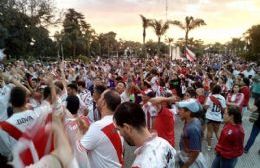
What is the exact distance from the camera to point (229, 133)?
6086 mm

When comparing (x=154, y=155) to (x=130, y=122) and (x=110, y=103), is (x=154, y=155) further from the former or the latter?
(x=110, y=103)

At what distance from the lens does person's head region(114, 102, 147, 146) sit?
306 cm

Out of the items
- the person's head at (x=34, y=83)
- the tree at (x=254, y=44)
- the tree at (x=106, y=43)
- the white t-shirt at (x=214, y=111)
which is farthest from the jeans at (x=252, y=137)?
the tree at (x=106, y=43)

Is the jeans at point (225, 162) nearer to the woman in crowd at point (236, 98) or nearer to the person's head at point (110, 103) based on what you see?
the person's head at point (110, 103)

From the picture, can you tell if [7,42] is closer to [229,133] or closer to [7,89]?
[7,89]

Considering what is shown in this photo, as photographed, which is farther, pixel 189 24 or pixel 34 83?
pixel 189 24

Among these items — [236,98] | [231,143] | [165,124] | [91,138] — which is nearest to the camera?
[91,138]

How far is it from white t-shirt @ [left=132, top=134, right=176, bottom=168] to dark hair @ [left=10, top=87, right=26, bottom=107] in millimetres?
2831

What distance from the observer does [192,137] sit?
5.16m

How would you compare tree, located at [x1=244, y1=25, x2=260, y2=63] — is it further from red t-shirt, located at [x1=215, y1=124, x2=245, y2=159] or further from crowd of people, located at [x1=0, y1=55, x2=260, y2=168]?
red t-shirt, located at [x1=215, y1=124, x2=245, y2=159]

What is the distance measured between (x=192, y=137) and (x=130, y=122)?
230 centimetres

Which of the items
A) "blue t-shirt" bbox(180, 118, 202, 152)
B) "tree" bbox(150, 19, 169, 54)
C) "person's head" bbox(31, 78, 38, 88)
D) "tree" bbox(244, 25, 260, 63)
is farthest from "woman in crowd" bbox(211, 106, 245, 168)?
"tree" bbox(150, 19, 169, 54)

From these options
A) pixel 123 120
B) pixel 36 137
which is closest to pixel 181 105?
pixel 123 120

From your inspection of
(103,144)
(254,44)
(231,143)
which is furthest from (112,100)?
(254,44)
